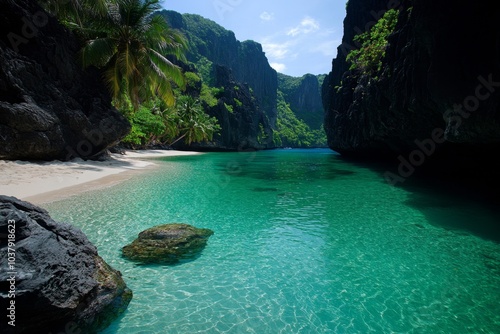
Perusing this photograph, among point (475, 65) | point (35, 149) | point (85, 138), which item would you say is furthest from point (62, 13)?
point (475, 65)

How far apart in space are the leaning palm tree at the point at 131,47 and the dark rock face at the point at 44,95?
156 centimetres

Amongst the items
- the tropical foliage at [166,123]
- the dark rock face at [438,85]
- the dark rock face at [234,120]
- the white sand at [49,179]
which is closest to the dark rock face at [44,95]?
the white sand at [49,179]

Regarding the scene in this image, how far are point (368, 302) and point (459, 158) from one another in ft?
58.8

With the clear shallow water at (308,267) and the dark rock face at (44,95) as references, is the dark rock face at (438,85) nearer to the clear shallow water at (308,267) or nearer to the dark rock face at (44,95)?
the clear shallow water at (308,267)

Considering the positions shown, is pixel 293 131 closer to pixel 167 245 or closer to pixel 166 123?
pixel 166 123

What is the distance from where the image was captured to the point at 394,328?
3.96 metres

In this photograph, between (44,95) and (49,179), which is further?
(44,95)

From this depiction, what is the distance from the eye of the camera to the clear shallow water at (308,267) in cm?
413

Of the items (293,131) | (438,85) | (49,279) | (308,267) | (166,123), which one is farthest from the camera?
(293,131)

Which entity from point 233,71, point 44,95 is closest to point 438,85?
point 44,95

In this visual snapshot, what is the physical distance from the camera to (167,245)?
253 inches

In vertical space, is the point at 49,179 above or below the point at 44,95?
below

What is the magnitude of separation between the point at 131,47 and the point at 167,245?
17376mm

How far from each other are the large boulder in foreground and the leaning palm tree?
16447 millimetres
